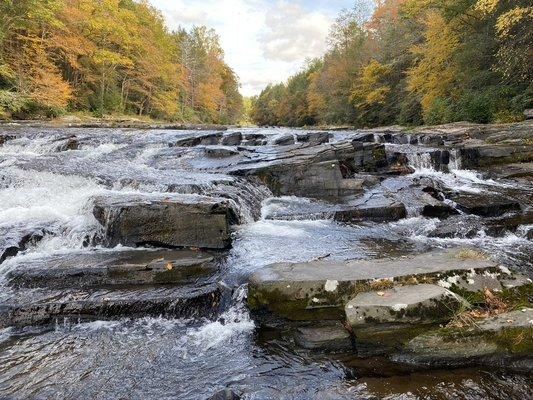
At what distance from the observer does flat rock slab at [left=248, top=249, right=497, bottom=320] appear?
4.18m

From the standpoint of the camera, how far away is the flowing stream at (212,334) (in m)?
3.27

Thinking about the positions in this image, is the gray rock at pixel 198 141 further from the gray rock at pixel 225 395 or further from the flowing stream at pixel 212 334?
the gray rock at pixel 225 395

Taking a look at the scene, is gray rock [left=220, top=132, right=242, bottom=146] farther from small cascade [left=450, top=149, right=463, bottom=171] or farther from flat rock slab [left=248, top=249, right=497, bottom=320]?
flat rock slab [left=248, top=249, right=497, bottom=320]

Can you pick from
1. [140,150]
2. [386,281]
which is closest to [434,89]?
[140,150]

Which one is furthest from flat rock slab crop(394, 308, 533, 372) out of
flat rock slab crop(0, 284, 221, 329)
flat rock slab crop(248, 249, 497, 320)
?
Answer: flat rock slab crop(0, 284, 221, 329)

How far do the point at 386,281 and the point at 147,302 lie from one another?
9.66 ft

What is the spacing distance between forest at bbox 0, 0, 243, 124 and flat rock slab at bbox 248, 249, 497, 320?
23874 mm

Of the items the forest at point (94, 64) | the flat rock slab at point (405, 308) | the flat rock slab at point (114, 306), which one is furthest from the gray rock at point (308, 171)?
the forest at point (94, 64)

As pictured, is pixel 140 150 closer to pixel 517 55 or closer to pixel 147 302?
pixel 147 302

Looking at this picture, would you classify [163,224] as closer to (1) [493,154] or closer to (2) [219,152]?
(2) [219,152]

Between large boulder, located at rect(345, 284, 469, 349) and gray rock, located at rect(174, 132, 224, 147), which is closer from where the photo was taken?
large boulder, located at rect(345, 284, 469, 349)

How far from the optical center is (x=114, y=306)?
4574 mm

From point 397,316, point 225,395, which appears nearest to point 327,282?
point 397,316

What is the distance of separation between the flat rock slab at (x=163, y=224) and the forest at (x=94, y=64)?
20572mm
